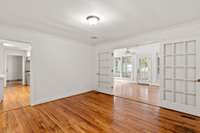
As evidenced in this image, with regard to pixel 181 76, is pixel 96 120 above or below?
below

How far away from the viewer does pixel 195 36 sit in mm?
3002

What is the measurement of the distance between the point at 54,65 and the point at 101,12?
9.29 ft

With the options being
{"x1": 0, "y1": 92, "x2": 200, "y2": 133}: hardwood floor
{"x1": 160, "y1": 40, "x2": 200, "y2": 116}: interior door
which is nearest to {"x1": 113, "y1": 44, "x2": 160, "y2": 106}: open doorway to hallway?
{"x1": 160, "y1": 40, "x2": 200, "y2": 116}: interior door

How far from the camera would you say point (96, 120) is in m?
2.69

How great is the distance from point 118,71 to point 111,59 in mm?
5230

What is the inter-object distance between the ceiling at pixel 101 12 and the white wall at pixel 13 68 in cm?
781

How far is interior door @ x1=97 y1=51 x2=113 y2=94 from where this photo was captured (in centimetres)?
531

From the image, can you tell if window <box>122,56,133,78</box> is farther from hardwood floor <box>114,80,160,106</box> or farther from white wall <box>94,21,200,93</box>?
white wall <box>94,21,200,93</box>

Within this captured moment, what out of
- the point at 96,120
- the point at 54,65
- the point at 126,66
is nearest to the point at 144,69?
the point at 126,66

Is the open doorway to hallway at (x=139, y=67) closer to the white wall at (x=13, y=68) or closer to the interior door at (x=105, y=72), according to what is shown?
the interior door at (x=105, y=72)

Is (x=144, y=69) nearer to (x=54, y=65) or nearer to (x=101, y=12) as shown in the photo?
(x=54, y=65)

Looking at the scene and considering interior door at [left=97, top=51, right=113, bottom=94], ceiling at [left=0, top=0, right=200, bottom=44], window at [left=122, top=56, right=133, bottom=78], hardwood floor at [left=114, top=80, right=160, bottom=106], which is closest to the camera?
ceiling at [left=0, top=0, right=200, bottom=44]

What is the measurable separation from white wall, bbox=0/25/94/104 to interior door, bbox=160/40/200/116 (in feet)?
11.3

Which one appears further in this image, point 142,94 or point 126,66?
point 126,66
